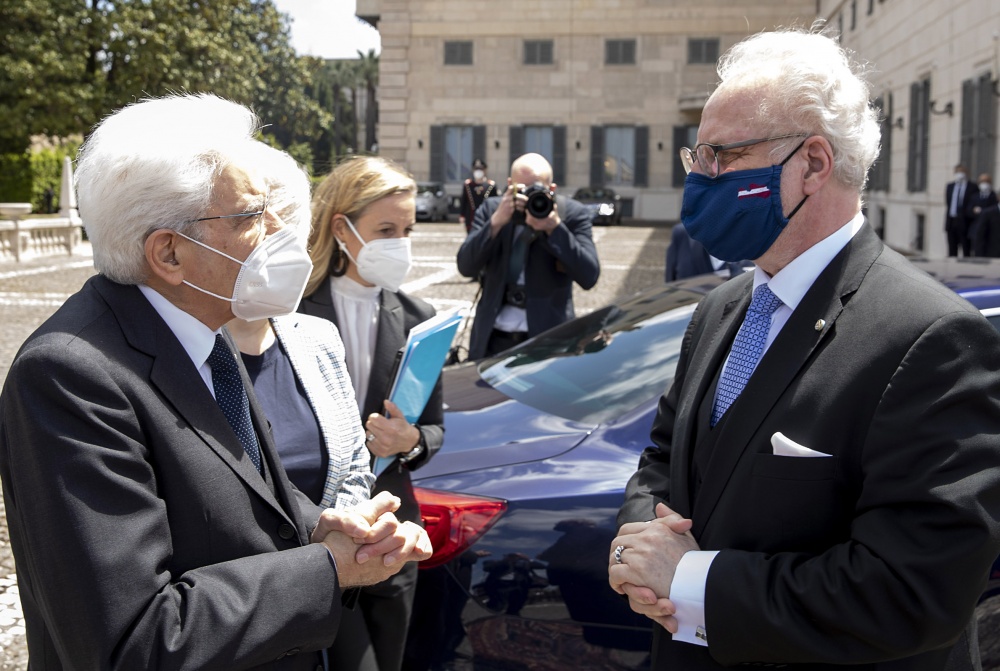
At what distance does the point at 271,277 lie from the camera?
195cm

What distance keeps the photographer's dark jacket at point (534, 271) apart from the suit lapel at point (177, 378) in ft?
10.8

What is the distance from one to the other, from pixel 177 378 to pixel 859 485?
1.17 metres

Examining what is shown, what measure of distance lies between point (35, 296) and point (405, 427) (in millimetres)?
12153

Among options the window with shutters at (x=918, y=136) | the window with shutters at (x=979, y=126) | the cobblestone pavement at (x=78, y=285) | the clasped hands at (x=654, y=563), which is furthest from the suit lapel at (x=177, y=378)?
the window with shutters at (x=918, y=136)

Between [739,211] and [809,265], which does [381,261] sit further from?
[809,265]

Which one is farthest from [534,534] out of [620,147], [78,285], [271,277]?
[620,147]

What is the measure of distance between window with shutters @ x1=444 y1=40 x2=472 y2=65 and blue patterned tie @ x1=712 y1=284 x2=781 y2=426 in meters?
36.8

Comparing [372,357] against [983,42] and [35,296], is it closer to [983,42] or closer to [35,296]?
[35,296]

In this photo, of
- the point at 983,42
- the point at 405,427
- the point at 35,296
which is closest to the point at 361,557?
the point at 405,427

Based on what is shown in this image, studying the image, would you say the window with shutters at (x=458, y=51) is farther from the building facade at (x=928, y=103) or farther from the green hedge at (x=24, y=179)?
the green hedge at (x=24, y=179)

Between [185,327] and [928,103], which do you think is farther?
[928,103]

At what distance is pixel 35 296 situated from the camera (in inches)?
523

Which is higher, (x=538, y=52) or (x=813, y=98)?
(x=538, y=52)

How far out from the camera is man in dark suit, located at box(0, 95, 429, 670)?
151 centimetres
